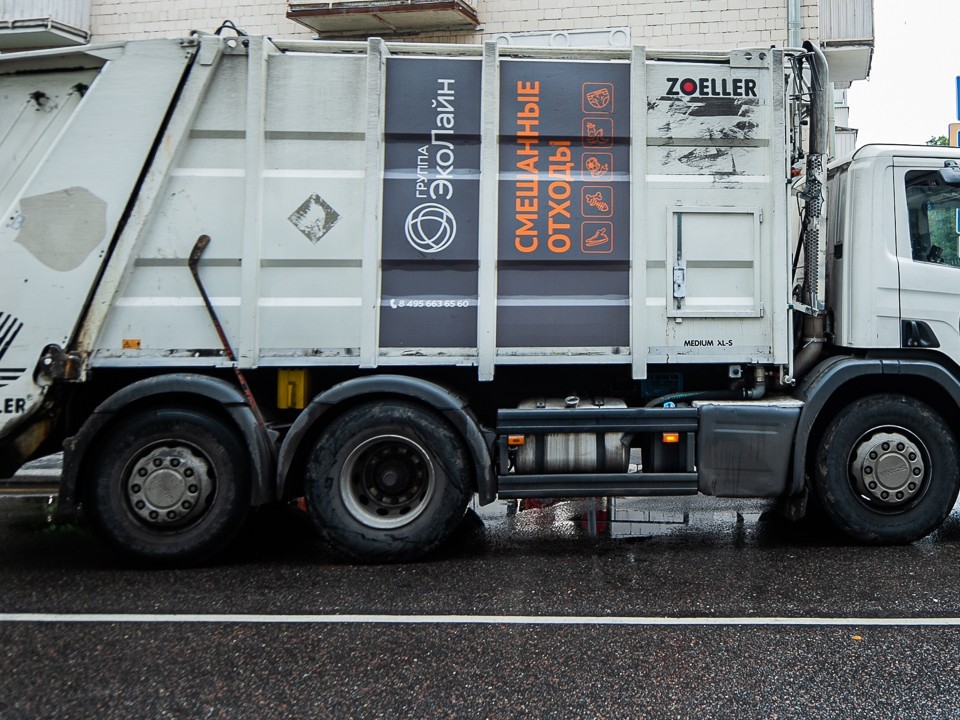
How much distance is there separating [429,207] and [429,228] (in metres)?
0.14

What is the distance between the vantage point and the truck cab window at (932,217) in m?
5.94

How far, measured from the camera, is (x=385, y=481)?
5652mm

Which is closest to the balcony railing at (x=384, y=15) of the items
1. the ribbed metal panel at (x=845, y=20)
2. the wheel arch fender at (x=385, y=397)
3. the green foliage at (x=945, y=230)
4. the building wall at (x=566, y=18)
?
the building wall at (x=566, y=18)

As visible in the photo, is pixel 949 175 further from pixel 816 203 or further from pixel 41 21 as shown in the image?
pixel 41 21

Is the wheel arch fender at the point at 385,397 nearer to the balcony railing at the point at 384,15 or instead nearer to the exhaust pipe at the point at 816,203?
the exhaust pipe at the point at 816,203

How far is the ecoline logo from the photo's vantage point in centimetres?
574

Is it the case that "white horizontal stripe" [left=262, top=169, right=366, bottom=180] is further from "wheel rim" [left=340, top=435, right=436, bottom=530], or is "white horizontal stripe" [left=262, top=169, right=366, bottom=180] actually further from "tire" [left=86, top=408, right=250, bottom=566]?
"wheel rim" [left=340, top=435, right=436, bottom=530]

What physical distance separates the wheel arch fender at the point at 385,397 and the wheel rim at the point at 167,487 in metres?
0.52

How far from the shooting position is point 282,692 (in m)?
3.64

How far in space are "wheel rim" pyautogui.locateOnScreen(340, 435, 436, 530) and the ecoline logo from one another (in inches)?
51.3

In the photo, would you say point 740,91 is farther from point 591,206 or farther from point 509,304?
point 509,304

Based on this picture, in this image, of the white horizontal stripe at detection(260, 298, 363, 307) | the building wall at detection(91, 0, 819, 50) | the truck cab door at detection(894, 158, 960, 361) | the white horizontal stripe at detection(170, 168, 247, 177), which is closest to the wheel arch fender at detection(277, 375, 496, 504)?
the white horizontal stripe at detection(260, 298, 363, 307)

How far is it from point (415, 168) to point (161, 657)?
3.33 metres

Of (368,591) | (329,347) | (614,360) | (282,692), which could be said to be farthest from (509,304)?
(282,692)
